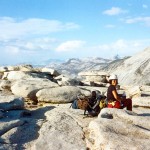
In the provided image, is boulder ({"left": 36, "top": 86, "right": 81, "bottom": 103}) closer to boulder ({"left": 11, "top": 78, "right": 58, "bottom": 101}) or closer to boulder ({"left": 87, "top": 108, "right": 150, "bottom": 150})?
boulder ({"left": 11, "top": 78, "right": 58, "bottom": 101})

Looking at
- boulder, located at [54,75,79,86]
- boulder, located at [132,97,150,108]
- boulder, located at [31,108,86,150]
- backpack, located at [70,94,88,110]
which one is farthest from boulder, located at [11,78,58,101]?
boulder, located at [31,108,86,150]

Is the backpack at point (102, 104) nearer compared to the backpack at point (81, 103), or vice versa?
the backpack at point (102, 104)

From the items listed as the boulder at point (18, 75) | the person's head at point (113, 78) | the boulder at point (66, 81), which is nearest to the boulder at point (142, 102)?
the person's head at point (113, 78)

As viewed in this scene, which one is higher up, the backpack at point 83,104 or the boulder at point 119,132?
the backpack at point 83,104

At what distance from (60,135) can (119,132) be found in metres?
3.37

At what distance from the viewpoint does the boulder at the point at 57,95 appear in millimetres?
31775

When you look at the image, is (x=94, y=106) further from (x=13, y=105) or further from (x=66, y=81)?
(x=66, y=81)

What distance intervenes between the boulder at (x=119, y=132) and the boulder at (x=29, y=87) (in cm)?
1306

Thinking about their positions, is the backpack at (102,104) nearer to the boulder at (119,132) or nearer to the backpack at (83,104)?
the backpack at (83,104)

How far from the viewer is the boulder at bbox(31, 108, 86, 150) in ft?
59.1

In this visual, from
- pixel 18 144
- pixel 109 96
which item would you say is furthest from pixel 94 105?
pixel 18 144

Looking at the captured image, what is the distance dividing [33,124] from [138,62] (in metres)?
54.9

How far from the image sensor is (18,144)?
1850 cm

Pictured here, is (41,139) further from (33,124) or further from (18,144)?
(33,124)
